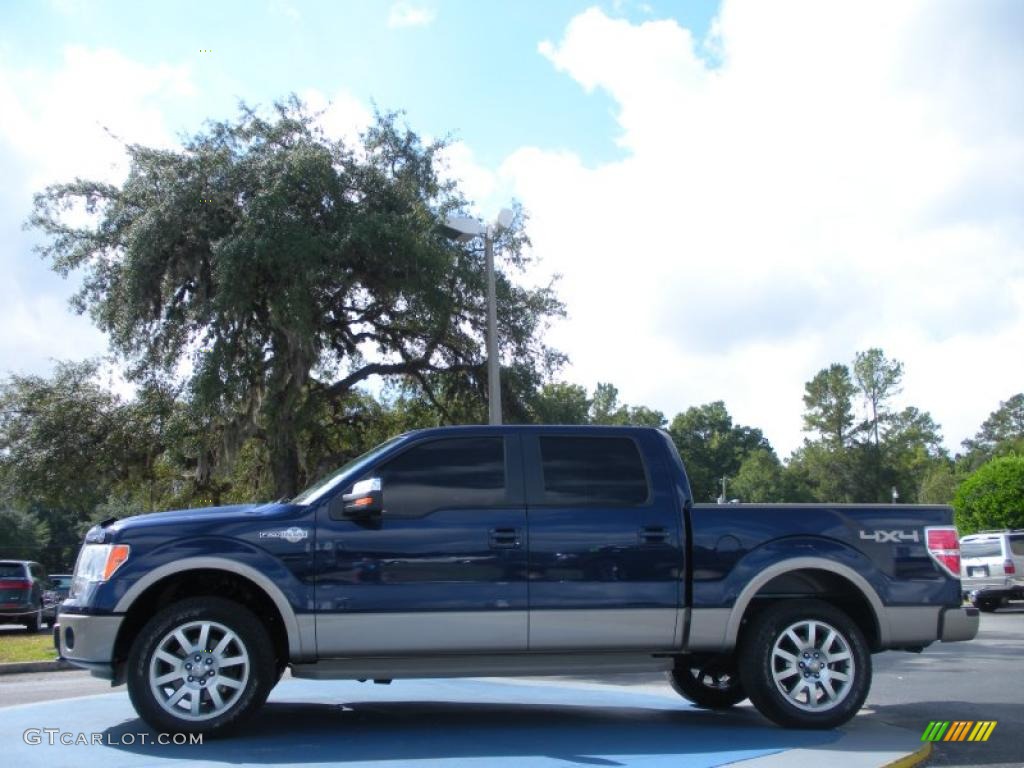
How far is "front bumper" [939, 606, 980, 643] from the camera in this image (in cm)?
661

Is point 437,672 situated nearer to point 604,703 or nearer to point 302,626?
A: point 302,626

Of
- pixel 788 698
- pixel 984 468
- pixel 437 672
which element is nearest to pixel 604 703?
pixel 788 698

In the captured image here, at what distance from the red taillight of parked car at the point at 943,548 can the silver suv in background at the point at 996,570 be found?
1639cm

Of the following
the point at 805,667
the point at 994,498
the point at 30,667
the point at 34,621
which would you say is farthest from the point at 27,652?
the point at 994,498

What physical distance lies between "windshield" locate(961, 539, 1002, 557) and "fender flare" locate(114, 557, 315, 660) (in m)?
19.8

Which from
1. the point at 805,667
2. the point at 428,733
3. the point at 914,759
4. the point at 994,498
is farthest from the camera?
the point at 994,498

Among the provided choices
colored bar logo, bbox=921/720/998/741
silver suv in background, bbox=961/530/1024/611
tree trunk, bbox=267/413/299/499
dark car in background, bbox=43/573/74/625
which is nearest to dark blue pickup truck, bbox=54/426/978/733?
colored bar logo, bbox=921/720/998/741

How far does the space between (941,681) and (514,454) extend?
6.02 metres

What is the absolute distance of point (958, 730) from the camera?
6992 millimetres

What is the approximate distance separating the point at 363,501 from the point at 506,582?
1029mm

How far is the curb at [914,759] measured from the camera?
560 cm

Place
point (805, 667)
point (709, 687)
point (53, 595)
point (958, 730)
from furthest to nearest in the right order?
point (53, 595) < point (709, 687) < point (958, 730) < point (805, 667)

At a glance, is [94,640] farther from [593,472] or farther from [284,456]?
[284,456]

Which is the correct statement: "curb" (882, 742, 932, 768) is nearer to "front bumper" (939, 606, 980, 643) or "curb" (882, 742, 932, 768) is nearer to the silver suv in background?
"front bumper" (939, 606, 980, 643)
